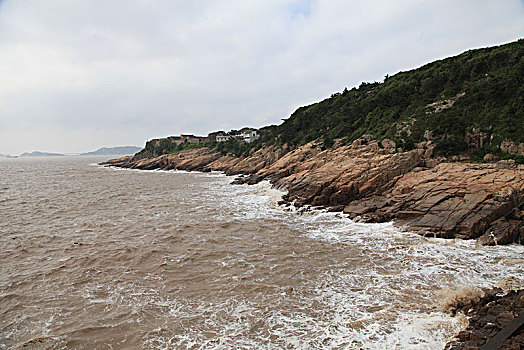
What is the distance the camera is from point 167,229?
19.2 metres

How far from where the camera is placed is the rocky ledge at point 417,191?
1596 cm

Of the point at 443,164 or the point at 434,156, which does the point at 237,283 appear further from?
the point at 434,156

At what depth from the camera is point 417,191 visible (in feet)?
66.2

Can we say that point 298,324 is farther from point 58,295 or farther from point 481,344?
point 58,295

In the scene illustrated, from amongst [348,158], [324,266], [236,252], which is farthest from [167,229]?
[348,158]

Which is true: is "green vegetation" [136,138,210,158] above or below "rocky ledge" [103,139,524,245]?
above

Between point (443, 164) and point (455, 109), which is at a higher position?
point (455, 109)

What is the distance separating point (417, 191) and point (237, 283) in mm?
15223

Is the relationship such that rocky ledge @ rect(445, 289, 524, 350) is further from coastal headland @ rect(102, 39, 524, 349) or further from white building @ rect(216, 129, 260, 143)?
white building @ rect(216, 129, 260, 143)

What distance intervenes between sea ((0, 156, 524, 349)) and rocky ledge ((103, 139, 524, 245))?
1.30m

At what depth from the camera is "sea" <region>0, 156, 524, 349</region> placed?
332 inches

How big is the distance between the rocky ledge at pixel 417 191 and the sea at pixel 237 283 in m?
1.30

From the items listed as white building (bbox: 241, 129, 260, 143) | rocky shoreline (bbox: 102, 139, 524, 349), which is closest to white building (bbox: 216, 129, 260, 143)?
white building (bbox: 241, 129, 260, 143)

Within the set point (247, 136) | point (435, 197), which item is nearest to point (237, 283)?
point (435, 197)
